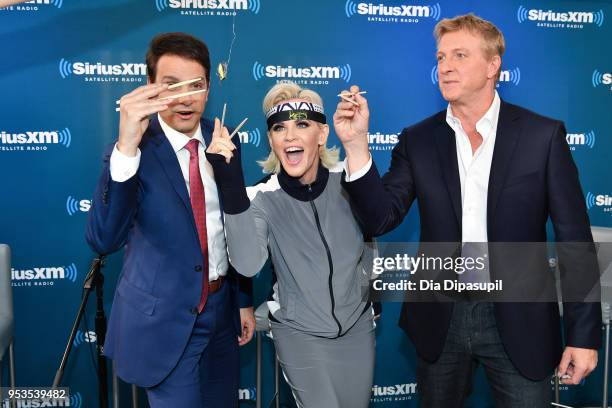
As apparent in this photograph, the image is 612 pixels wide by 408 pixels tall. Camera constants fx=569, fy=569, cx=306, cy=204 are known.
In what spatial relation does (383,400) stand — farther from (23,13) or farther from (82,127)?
(23,13)

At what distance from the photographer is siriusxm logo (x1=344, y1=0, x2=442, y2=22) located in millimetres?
3408

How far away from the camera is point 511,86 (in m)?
3.56

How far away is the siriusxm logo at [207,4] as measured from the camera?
3.26 m

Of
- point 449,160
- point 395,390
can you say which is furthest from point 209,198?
point 395,390

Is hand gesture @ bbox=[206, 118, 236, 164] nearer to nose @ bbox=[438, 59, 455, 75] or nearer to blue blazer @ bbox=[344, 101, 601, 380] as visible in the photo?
blue blazer @ bbox=[344, 101, 601, 380]

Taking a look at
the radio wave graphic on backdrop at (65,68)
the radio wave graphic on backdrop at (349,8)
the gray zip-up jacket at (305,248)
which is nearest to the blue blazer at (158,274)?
the gray zip-up jacket at (305,248)

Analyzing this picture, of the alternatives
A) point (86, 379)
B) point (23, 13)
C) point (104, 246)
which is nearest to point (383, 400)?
point (86, 379)

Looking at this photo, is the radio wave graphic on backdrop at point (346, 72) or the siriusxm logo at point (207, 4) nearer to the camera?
the siriusxm logo at point (207, 4)

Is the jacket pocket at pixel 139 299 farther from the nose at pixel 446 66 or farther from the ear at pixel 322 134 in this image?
the nose at pixel 446 66

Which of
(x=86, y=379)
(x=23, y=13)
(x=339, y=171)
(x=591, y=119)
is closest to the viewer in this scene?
(x=339, y=171)

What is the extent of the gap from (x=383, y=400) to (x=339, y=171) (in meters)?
2.09

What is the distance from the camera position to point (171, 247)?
1.85 metres

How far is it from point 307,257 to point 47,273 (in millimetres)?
2056

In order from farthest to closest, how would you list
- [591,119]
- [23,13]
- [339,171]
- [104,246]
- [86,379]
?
[591,119]
[86,379]
[23,13]
[339,171]
[104,246]
